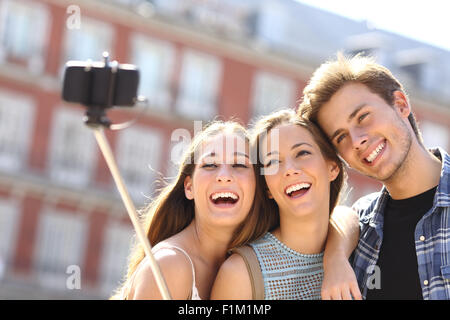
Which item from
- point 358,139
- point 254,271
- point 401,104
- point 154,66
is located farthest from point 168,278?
point 154,66

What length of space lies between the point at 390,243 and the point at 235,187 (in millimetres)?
901

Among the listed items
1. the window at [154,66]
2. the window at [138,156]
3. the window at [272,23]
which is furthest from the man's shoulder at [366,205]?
the window at [272,23]

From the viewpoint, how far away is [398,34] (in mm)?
34281

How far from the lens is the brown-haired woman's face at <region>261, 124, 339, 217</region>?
3686 mm

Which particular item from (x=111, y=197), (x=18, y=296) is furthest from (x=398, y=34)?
(x=18, y=296)

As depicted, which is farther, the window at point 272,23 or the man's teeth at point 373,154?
the window at point 272,23

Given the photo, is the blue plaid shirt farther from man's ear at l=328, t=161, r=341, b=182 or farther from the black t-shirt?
man's ear at l=328, t=161, r=341, b=182

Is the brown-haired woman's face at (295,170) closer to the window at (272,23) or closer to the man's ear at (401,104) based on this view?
the man's ear at (401,104)

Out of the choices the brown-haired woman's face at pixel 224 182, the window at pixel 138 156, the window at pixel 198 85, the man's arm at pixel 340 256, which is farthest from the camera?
the window at pixel 198 85

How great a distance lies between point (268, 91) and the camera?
25.4m

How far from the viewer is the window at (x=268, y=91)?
25.2 meters

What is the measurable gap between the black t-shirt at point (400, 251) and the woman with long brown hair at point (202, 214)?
689 mm

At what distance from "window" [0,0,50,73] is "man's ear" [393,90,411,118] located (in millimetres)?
19314

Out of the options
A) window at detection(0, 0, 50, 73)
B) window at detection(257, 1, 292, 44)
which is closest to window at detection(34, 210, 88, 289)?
window at detection(0, 0, 50, 73)
